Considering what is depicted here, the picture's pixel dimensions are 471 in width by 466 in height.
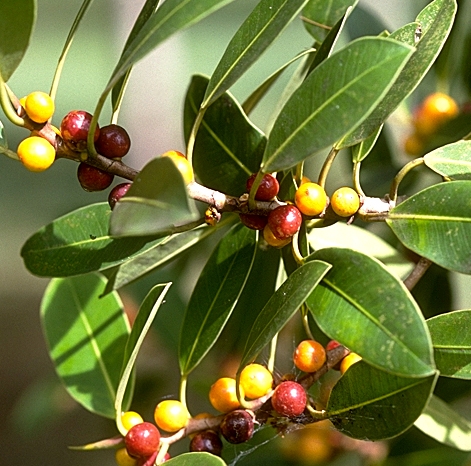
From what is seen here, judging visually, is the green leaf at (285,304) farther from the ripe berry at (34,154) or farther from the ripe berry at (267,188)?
the ripe berry at (34,154)

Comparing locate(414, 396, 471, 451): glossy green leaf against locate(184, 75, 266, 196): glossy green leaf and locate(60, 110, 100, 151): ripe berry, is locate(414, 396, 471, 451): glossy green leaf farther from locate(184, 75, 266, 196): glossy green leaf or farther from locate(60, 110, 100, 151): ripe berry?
locate(60, 110, 100, 151): ripe berry

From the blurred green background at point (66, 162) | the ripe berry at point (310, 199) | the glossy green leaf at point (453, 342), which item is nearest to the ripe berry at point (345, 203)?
the ripe berry at point (310, 199)

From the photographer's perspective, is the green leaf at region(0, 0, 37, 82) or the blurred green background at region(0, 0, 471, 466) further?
the blurred green background at region(0, 0, 471, 466)

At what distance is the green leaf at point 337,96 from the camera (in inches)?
17.8

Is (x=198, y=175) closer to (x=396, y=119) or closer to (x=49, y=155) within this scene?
(x=49, y=155)

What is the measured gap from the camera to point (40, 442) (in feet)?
8.55

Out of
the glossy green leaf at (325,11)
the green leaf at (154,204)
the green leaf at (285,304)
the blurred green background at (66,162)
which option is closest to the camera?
the green leaf at (154,204)

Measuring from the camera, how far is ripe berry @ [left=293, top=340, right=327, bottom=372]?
2.15 feet

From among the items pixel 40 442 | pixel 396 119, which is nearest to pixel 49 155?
pixel 396 119

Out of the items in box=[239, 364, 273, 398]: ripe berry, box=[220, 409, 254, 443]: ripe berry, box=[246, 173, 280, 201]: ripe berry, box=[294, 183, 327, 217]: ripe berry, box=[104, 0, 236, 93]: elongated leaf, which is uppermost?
box=[104, 0, 236, 93]: elongated leaf

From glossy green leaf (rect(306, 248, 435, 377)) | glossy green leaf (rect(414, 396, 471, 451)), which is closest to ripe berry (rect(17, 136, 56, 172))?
glossy green leaf (rect(306, 248, 435, 377))

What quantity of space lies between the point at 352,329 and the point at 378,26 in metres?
0.60

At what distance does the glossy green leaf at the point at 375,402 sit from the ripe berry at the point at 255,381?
7cm

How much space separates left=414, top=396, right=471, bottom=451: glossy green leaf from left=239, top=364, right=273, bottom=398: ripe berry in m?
0.22
